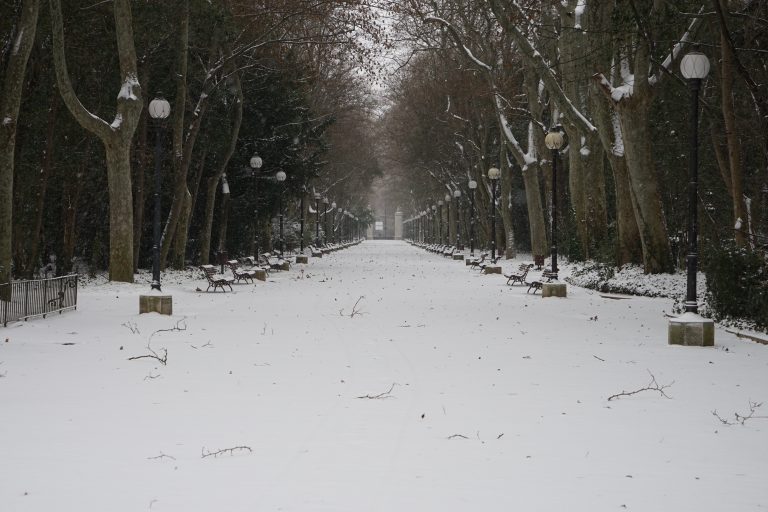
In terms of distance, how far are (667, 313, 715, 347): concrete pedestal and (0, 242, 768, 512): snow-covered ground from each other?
23cm

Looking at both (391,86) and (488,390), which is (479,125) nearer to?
(391,86)

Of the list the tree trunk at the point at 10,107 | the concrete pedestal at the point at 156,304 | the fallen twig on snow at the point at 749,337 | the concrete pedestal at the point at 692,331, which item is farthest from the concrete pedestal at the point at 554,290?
the tree trunk at the point at 10,107

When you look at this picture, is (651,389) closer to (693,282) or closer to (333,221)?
(693,282)

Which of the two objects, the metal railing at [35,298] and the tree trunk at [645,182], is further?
the tree trunk at [645,182]

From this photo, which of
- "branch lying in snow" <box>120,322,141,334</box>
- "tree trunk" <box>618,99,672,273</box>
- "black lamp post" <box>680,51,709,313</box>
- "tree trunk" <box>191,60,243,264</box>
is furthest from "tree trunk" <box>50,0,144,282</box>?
"black lamp post" <box>680,51,709,313</box>

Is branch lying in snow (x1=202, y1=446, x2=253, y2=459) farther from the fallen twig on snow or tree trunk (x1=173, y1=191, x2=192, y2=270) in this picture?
tree trunk (x1=173, y1=191, x2=192, y2=270)

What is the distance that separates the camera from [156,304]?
17172mm

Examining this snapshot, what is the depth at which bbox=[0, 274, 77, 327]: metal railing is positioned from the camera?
14805 mm

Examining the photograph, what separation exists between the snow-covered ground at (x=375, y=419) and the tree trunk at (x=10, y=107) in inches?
138

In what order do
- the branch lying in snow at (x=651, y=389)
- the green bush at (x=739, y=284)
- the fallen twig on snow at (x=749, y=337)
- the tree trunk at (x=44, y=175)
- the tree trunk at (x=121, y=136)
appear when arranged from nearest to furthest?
the branch lying in snow at (x=651, y=389) → the fallen twig on snow at (x=749, y=337) → the green bush at (x=739, y=284) → the tree trunk at (x=121, y=136) → the tree trunk at (x=44, y=175)

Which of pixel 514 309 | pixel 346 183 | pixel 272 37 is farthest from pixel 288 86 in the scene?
pixel 346 183

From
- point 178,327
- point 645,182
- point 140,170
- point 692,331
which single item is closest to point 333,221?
point 140,170

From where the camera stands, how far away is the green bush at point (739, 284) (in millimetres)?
13867

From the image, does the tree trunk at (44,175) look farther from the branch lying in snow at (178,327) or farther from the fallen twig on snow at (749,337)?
the fallen twig on snow at (749,337)
